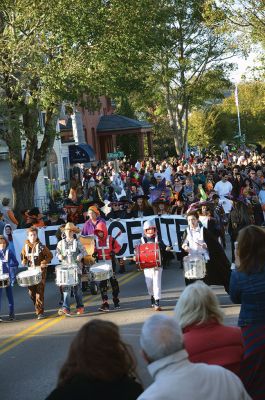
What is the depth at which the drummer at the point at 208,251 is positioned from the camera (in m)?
15.3

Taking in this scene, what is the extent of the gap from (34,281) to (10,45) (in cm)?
1196

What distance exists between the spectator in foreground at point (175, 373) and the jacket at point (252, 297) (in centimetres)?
219

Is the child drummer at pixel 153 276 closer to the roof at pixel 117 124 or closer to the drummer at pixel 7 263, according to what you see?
the drummer at pixel 7 263

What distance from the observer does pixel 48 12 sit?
2648 centimetres

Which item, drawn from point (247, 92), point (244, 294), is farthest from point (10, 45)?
point (247, 92)

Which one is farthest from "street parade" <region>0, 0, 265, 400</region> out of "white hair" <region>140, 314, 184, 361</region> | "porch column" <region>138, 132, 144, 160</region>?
"porch column" <region>138, 132, 144, 160</region>

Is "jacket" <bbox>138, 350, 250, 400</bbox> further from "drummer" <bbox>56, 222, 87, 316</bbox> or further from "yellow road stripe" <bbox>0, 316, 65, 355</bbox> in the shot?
"drummer" <bbox>56, 222, 87, 316</bbox>

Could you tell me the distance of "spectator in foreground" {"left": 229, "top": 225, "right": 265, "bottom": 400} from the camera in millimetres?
7235

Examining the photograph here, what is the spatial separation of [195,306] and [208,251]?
935 cm

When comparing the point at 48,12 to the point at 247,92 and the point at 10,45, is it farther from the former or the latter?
the point at 247,92

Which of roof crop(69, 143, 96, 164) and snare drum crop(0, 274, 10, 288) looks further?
roof crop(69, 143, 96, 164)

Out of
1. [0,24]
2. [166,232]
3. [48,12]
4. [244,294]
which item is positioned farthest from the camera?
[0,24]

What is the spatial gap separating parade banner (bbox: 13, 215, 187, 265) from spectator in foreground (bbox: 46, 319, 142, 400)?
587 inches

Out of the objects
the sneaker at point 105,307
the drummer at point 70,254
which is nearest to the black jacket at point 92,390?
the drummer at point 70,254
